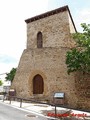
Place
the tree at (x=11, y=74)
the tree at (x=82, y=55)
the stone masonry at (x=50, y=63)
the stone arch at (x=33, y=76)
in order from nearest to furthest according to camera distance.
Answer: the tree at (x=82, y=55) < the stone masonry at (x=50, y=63) < the stone arch at (x=33, y=76) < the tree at (x=11, y=74)

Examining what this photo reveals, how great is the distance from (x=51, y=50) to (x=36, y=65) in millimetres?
2160

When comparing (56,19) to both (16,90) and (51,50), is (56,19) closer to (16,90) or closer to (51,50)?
(51,50)

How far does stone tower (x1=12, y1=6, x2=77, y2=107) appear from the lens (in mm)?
22016

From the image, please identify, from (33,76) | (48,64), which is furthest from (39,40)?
(48,64)

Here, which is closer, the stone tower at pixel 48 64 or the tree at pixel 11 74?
the stone tower at pixel 48 64

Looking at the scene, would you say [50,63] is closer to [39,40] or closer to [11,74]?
[39,40]

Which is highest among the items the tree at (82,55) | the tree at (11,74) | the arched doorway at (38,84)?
the tree at (11,74)

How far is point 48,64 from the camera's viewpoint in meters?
23.1

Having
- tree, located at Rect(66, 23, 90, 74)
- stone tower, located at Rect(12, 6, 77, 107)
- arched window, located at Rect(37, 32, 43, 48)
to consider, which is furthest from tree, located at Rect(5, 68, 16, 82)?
A: tree, located at Rect(66, 23, 90, 74)

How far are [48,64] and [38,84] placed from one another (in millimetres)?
2515

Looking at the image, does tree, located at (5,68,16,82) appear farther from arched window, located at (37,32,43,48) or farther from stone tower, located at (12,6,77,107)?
stone tower, located at (12,6,77,107)

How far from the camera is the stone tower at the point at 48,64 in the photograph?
22.0 metres

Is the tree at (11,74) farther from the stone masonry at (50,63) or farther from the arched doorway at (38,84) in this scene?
the arched doorway at (38,84)

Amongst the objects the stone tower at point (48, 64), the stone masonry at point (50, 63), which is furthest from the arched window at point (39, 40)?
the stone masonry at point (50, 63)
